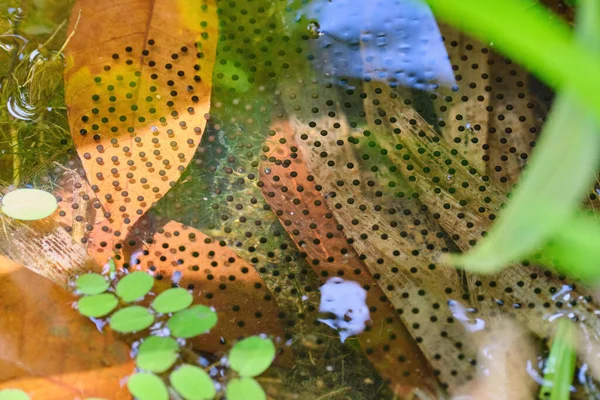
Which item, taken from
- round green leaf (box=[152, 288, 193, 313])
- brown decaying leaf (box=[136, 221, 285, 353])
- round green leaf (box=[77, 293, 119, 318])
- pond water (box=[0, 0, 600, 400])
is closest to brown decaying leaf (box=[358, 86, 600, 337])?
pond water (box=[0, 0, 600, 400])

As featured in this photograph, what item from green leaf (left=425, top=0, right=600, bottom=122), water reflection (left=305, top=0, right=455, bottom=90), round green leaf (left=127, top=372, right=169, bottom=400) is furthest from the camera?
water reflection (left=305, top=0, right=455, bottom=90)

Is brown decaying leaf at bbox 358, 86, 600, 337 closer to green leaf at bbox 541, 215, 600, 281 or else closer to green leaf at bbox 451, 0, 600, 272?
green leaf at bbox 541, 215, 600, 281

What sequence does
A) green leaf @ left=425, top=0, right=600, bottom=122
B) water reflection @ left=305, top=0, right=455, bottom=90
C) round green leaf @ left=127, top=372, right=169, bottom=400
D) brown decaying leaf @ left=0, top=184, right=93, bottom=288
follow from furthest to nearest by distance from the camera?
water reflection @ left=305, top=0, right=455, bottom=90
brown decaying leaf @ left=0, top=184, right=93, bottom=288
round green leaf @ left=127, top=372, right=169, bottom=400
green leaf @ left=425, top=0, right=600, bottom=122

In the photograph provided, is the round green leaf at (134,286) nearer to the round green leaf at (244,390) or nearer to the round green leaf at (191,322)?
the round green leaf at (191,322)

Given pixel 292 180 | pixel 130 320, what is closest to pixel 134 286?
pixel 130 320

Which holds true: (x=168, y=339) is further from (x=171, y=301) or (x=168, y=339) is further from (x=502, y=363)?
(x=502, y=363)

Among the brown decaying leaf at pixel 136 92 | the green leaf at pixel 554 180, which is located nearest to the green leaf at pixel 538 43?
the green leaf at pixel 554 180
